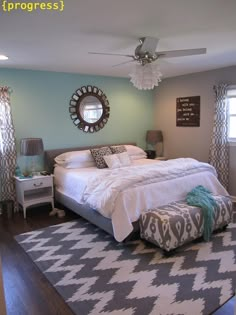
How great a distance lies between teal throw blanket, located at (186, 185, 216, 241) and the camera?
300cm

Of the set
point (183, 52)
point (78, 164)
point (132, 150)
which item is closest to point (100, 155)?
point (78, 164)

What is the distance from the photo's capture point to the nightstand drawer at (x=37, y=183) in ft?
13.0

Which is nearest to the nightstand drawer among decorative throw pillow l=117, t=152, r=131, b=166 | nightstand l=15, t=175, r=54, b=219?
nightstand l=15, t=175, r=54, b=219

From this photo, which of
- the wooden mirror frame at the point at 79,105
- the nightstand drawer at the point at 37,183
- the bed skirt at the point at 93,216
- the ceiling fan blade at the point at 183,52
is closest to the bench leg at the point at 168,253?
the bed skirt at the point at 93,216

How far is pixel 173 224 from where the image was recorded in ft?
8.86

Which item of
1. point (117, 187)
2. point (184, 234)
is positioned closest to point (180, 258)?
point (184, 234)

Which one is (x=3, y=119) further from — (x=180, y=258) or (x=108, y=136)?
(x=180, y=258)

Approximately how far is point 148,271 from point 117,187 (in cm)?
96

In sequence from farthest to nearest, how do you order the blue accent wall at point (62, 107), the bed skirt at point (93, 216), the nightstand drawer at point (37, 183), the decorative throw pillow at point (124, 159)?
1. the decorative throw pillow at point (124, 159)
2. the blue accent wall at point (62, 107)
3. the nightstand drawer at point (37, 183)
4. the bed skirt at point (93, 216)

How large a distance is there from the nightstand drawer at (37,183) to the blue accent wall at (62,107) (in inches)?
30.9

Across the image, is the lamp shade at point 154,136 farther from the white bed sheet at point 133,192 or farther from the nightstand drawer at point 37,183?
the nightstand drawer at point 37,183

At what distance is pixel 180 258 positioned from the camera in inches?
108

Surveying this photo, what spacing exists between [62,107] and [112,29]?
2.50m

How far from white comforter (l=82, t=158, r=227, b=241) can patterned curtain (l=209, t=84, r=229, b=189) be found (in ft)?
3.01
